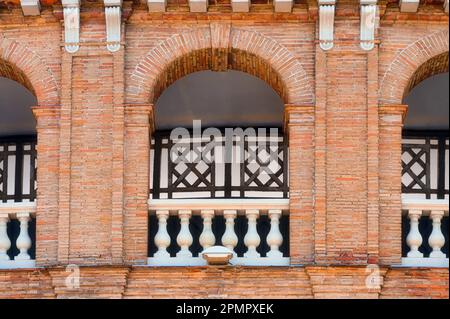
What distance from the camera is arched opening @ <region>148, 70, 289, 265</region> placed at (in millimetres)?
25375

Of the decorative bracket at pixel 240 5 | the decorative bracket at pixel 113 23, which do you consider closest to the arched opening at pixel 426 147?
the decorative bracket at pixel 240 5

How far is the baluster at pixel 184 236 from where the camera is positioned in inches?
918

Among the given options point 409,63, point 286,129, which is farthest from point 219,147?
point 409,63

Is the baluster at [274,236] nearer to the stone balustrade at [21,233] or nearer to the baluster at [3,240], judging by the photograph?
the stone balustrade at [21,233]

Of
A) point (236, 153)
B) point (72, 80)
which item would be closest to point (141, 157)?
point (72, 80)

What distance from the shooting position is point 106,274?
2273cm

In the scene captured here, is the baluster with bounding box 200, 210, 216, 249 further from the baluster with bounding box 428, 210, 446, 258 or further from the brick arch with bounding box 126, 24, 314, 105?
the baluster with bounding box 428, 210, 446, 258

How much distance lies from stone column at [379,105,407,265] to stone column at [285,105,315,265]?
36.0 inches

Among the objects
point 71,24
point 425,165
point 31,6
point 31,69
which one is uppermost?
point 31,6

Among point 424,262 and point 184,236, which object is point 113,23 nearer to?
point 184,236

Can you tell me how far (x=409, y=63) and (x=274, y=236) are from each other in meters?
2.93

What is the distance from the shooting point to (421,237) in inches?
928

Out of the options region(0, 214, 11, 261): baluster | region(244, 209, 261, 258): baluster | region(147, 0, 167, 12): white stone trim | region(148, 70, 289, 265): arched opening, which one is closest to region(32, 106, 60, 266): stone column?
region(0, 214, 11, 261): baluster

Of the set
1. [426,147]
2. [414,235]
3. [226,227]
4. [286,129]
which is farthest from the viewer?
[426,147]
